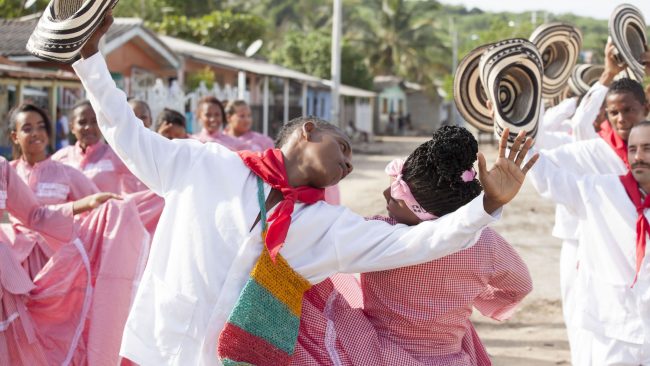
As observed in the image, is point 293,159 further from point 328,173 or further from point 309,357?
point 309,357

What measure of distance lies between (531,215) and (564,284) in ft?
29.2

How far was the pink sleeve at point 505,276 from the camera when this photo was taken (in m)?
3.13

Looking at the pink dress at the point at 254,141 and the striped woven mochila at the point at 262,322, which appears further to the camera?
the pink dress at the point at 254,141

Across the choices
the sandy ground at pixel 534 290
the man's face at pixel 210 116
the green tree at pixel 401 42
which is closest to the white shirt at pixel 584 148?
the sandy ground at pixel 534 290

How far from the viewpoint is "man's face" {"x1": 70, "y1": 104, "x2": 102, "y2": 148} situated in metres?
5.86

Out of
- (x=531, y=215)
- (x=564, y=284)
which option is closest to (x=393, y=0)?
(x=531, y=215)

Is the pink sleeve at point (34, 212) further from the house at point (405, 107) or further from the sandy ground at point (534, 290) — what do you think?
the house at point (405, 107)

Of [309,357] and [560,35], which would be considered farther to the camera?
[560,35]

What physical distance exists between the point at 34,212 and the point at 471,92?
7.47 feet

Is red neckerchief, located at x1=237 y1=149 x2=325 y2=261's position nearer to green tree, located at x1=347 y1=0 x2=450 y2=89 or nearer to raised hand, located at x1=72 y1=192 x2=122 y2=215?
raised hand, located at x1=72 y1=192 x2=122 y2=215

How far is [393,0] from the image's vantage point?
54094 mm

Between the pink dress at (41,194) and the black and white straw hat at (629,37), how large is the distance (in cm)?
327

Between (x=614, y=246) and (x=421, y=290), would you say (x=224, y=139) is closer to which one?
(x=614, y=246)

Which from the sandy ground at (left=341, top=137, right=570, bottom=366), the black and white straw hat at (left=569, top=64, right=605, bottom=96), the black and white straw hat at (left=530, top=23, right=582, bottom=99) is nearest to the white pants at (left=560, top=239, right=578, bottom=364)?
the sandy ground at (left=341, top=137, right=570, bottom=366)
